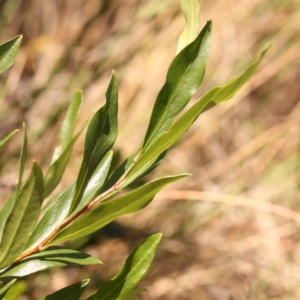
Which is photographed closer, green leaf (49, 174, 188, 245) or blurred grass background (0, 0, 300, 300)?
green leaf (49, 174, 188, 245)

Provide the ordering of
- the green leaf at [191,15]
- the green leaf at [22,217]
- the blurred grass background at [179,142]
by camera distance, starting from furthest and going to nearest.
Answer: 1. the blurred grass background at [179,142]
2. the green leaf at [191,15]
3. the green leaf at [22,217]

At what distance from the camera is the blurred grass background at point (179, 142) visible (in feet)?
4.07

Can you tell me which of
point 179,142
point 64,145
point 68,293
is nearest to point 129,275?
point 68,293

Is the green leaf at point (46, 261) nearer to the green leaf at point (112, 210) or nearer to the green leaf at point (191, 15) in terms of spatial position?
the green leaf at point (112, 210)

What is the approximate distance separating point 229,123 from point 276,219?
512mm

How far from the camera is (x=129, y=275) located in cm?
37

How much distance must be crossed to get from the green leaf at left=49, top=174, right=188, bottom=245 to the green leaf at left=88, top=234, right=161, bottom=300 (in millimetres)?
41

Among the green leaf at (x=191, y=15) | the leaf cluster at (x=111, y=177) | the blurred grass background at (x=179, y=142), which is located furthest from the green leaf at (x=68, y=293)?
the blurred grass background at (x=179, y=142)

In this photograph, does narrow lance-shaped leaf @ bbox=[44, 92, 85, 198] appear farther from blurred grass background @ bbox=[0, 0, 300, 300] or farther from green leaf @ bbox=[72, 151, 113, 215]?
blurred grass background @ bbox=[0, 0, 300, 300]

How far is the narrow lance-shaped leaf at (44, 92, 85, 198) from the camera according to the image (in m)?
0.39

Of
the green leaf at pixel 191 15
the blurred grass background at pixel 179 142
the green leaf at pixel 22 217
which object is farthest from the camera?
the blurred grass background at pixel 179 142

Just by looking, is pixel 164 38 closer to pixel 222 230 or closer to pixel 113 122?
pixel 222 230

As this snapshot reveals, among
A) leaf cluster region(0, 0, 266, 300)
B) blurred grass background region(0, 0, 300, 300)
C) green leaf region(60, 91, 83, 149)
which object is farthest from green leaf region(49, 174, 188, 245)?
blurred grass background region(0, 0, 300, 300)

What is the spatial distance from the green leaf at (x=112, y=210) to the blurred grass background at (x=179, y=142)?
27.2 inches
